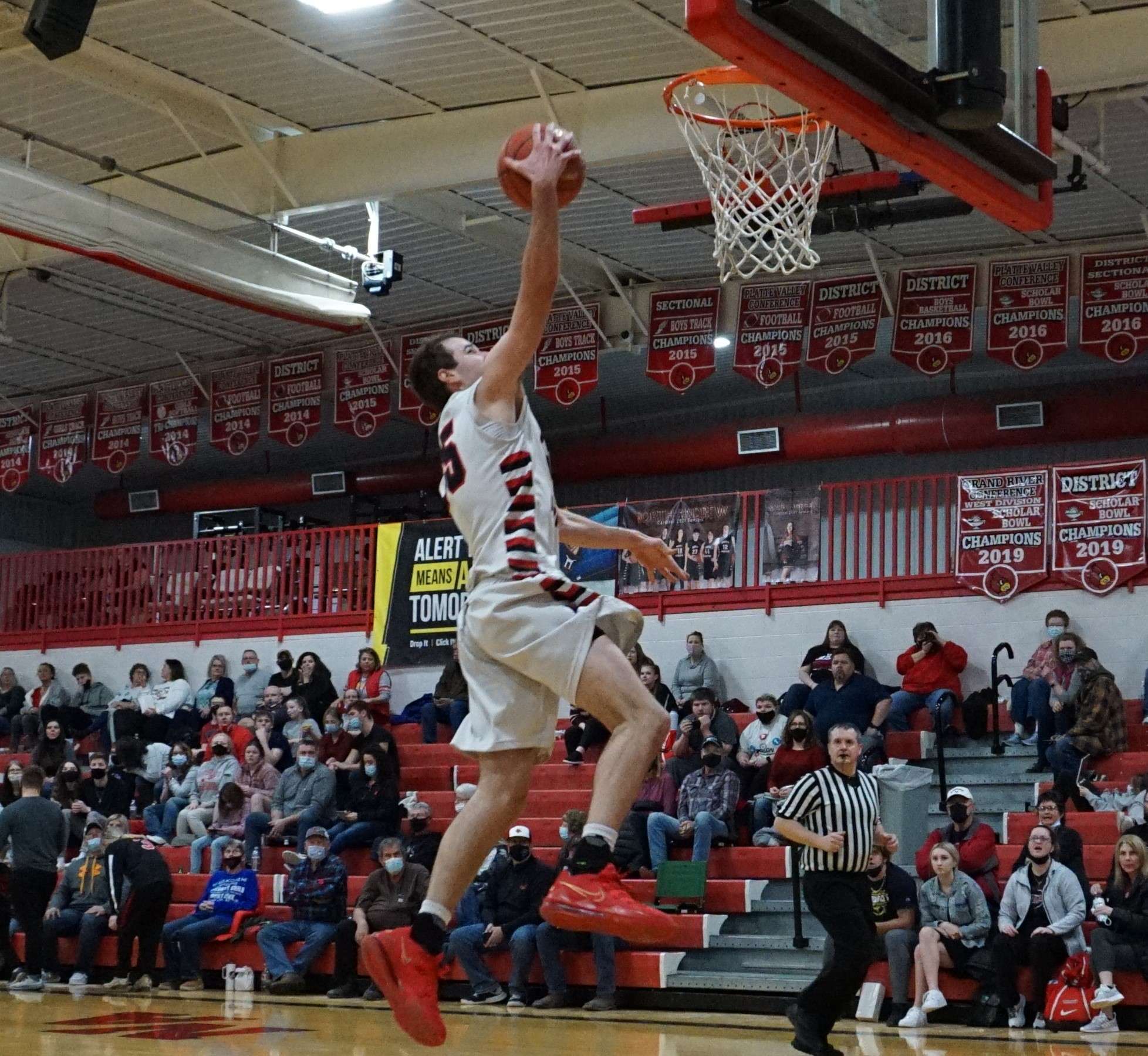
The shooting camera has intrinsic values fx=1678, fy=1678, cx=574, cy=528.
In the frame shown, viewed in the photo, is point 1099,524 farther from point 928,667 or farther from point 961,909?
point 961,909

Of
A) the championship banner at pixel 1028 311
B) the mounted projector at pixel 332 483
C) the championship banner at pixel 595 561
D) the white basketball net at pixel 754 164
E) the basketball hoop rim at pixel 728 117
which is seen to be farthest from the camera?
the mounted projector at pixel 332 483

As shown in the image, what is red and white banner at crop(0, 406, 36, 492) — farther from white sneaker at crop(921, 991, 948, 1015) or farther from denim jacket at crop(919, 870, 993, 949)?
white sneaker at crop(921, 991, 948, 1015)

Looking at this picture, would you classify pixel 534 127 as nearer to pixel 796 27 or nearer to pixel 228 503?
pixel 796 27

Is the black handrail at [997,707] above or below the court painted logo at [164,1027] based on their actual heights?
above

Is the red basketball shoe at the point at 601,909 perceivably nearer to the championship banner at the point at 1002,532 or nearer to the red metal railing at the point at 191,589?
the championship banner at the point at 1002,532

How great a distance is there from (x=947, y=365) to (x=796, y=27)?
12.5 meters

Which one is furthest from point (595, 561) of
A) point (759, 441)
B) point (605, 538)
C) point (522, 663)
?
point (522, 663)

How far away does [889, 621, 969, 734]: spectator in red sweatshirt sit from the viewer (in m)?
16.0

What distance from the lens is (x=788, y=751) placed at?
14.3 metres

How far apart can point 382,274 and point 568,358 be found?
14.7 ft

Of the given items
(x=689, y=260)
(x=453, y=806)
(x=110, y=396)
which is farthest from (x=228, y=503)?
(x=453, y=806)

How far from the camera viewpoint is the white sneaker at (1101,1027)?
35.3ft

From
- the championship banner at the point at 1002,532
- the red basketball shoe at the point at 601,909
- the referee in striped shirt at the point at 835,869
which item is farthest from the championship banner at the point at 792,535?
the red basketball shoe at the point at 601,909

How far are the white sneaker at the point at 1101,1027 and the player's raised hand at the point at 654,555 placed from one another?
655 cm
